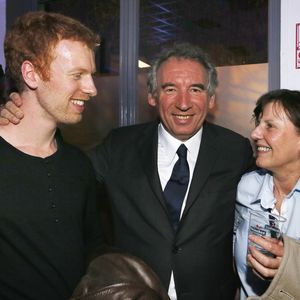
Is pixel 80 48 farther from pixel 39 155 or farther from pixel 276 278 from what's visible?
pixel 276 278

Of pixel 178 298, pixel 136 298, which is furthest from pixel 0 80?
pixel 136 298

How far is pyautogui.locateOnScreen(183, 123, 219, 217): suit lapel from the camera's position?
6.27ft

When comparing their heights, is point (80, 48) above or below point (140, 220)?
above

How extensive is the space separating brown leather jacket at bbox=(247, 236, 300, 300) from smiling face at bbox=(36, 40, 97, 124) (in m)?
0.91

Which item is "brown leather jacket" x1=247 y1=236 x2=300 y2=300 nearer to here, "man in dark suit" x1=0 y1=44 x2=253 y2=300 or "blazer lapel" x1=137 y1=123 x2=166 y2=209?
"man in dark suit" x1=0 y1=44 x2=253 y2=300

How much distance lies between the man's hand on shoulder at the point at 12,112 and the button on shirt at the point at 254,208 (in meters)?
1.05

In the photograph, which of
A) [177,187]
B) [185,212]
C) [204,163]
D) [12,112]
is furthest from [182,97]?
[12,112]

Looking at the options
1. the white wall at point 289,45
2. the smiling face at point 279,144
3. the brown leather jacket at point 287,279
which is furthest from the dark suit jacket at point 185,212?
the brown leather jacket at point 287,279

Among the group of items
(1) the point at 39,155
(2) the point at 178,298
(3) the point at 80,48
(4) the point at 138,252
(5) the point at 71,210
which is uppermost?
(3) the point at 80,48

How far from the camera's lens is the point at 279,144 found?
5.91 feet

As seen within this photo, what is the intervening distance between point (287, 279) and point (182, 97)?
1.01m

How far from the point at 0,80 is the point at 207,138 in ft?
5.99

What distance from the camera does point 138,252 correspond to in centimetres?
192

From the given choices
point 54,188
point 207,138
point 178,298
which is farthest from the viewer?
point 207,138
